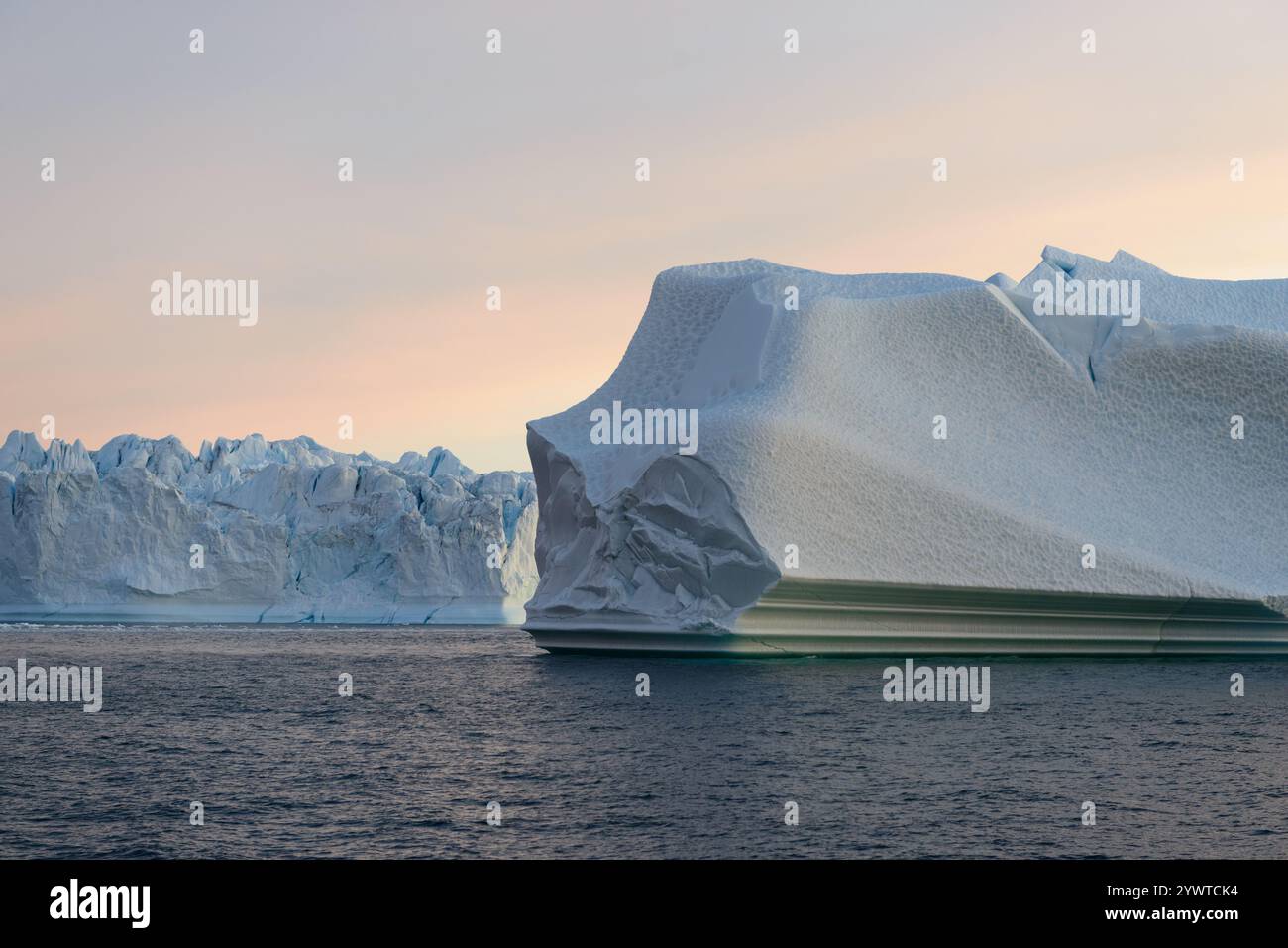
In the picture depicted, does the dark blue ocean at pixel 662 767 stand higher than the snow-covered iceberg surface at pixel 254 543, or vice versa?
the snow-covered iceberg surface at pixel 254 543

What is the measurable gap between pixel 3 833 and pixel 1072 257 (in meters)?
27.0

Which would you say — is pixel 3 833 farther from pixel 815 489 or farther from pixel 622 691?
pixel 815 489

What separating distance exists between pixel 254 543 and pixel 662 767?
39436mm

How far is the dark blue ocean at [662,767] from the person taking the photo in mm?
10602

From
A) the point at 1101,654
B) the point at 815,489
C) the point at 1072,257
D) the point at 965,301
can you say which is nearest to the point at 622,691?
the point at 815,489

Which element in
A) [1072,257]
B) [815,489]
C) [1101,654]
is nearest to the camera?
[815,489]

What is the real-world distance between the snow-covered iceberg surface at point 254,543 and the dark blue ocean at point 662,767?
2569cm

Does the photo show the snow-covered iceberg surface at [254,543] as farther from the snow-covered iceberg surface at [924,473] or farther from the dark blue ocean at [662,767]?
the dark blue ocean at [662,767]

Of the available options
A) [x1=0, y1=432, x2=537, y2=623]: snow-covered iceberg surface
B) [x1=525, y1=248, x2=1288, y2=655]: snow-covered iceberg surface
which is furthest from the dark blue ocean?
[x1=0, y1=432, x2=537, y2=623]: snow-covered iceberg surface

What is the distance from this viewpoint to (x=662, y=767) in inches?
539

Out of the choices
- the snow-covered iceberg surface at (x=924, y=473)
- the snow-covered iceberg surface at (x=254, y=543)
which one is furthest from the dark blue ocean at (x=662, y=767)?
the snow-covered iceberg surface at (x=254, y=543)

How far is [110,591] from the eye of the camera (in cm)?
4872

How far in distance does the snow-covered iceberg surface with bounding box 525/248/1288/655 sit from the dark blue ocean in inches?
51.9

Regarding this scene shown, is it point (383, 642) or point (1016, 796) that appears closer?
point (1016, 796)
